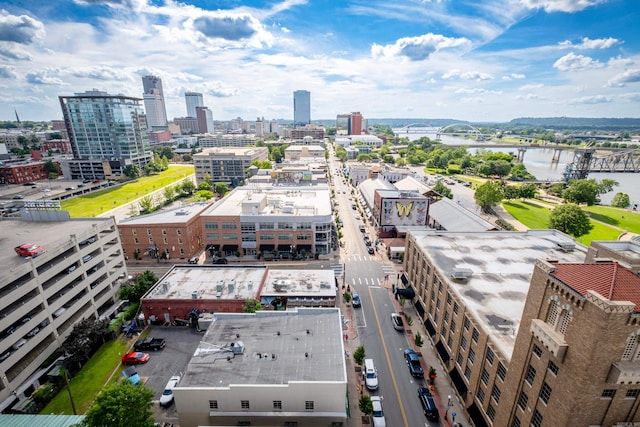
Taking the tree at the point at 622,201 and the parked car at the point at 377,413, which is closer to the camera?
the parked car at the point at 377,413

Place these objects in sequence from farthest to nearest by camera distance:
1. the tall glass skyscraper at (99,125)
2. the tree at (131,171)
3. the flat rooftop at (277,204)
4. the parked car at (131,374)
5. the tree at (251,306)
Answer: the tall glass skyscraper at (99,125), the tree at (131,171), the flat rooftop at (277,204), the tree at (251,306), the parked car at (131,374)

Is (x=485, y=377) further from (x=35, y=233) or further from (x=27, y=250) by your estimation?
(x=35, y=233)

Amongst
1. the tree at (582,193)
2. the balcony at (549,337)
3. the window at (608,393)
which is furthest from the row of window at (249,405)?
the tree at (582,193)

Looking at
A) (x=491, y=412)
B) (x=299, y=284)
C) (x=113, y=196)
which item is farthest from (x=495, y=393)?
(x=113, y=196)

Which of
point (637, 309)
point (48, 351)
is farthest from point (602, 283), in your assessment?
point (48, 351)

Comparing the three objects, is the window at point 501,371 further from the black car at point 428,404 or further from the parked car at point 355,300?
the parked car at point 355,300

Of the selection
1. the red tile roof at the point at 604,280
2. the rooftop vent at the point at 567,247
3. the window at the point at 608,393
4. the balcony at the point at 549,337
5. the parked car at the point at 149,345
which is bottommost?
the parked car at the point at 149,345
